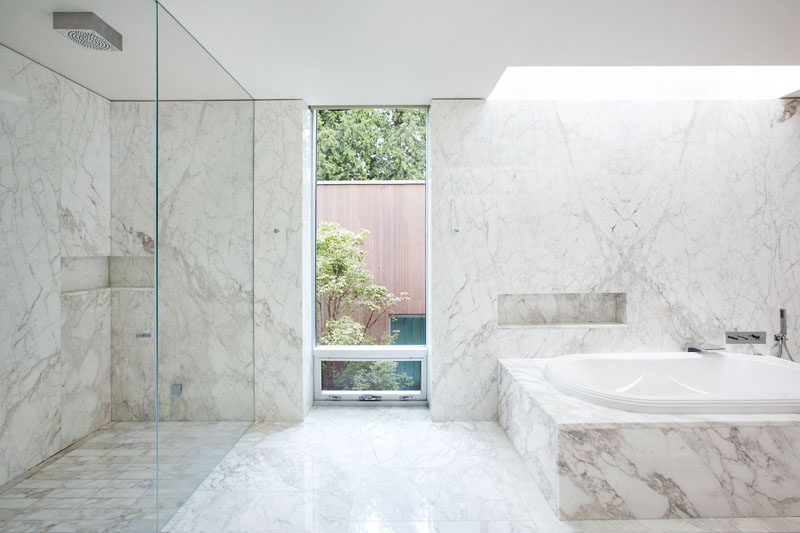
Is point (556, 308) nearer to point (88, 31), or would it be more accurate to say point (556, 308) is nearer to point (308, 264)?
point (308, 264)

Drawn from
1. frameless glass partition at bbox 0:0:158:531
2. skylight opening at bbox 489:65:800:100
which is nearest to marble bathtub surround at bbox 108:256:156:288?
frameless glass partition at bbox 0:0:158:531

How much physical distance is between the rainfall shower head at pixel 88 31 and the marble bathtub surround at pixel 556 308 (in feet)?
8.90

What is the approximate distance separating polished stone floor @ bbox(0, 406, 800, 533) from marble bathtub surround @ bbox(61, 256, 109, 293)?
54 cm

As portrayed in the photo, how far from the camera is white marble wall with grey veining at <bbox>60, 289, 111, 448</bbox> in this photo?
1339mm

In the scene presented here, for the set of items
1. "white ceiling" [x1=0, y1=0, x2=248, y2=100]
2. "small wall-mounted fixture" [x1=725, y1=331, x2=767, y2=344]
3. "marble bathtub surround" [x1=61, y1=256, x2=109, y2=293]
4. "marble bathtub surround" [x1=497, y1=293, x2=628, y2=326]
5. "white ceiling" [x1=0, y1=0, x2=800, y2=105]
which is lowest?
"small wall-mounted fixture" [x1=725, y1=331, x2=767, y2=344]

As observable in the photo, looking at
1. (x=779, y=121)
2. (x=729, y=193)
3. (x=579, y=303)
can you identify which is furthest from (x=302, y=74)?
(x=779, y=121)

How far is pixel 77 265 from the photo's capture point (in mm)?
1380

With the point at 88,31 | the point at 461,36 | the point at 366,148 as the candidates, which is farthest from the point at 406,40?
the point at 88,31

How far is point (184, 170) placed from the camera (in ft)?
6.66

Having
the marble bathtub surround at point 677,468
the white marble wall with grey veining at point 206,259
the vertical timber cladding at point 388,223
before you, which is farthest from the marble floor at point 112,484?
the marble bathtub surround at point 677,468

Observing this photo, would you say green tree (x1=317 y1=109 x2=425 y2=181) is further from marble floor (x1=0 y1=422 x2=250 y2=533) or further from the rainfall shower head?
marble floor (x1=0 y1=422 x2=250 y2=533)

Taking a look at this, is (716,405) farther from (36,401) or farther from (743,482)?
(36,401)

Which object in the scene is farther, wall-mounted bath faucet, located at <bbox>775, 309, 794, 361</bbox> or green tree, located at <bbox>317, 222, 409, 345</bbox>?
green tree, located at <bbox>317, 222, 409, 345</bbox>

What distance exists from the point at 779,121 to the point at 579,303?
6.41 ft
